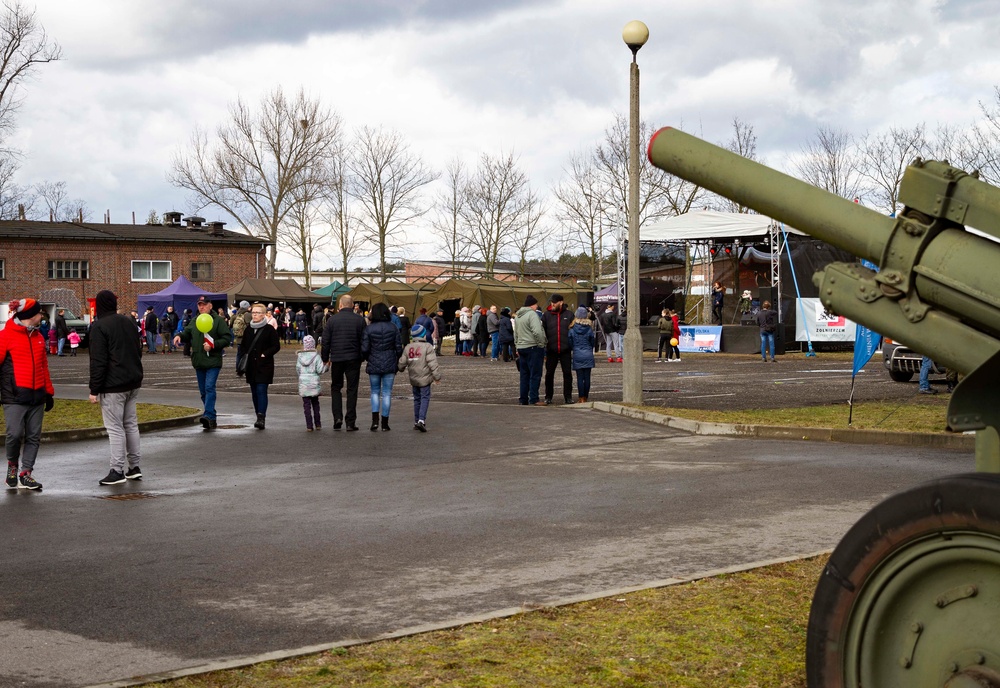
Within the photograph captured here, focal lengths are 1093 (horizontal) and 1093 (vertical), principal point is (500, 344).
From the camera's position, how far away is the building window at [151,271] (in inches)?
2405

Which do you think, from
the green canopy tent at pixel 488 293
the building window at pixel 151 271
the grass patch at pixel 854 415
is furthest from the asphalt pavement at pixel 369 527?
the building window at pixel 151 271

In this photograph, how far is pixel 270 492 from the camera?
10.2 meters

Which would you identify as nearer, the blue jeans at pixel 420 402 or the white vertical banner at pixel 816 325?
the blue jeans at pixel 420 402

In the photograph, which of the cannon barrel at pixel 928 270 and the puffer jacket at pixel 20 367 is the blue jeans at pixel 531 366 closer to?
the puffer jacket at pixel 20 367

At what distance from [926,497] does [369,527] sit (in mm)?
5914

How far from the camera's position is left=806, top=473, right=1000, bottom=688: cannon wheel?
9.20 ft

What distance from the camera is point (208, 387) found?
16.4 meters

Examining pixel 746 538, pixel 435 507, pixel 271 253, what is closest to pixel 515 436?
pixel 435 507

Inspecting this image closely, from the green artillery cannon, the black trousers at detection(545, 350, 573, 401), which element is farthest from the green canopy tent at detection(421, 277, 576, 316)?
the green artillery cannon

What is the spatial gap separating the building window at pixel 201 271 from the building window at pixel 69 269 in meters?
5.71

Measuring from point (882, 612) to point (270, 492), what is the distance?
794 cm

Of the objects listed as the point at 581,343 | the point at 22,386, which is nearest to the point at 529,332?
the point at 581,343

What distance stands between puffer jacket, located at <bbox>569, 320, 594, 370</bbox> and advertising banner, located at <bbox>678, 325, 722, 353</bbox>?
61.4 ft

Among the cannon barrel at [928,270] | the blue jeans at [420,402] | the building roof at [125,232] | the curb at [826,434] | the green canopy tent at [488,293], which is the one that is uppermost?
the building roof at [125,232]
